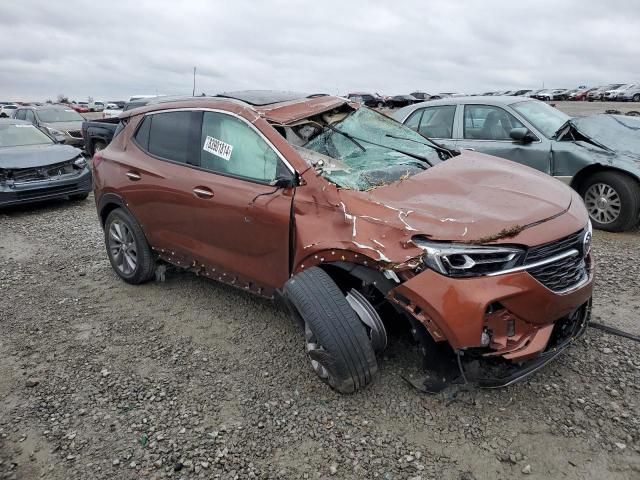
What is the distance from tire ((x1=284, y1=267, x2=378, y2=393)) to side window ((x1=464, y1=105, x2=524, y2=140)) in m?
4.68

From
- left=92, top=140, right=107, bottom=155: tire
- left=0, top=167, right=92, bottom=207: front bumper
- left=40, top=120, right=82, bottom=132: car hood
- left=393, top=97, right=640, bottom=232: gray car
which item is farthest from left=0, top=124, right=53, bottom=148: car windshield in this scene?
left=393, top=97, right=640, bottom=232: gray car

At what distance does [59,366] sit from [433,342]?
2.55m

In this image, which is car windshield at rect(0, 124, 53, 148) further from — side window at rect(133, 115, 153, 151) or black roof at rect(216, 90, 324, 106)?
black roof at rect(216, 90, 324, 106)

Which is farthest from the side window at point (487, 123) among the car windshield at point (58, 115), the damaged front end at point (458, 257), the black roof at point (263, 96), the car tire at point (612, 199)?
the car windshield at point (58, 115)

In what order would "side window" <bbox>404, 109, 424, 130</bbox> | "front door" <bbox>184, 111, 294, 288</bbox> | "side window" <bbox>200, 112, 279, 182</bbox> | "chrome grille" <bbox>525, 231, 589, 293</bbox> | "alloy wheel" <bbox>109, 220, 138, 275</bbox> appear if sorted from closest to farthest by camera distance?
1. "chrome grille" <bbox>525, 231, 589, 293</bbox>
2. "front door" <bbox>184, 111, 294, 288</bbox>
3. "side window" <bbox>200, 112, 279, 182</bbox>
4. "alloy wheel" <bbox>109, 220, 138, 275</bbox>
5. "side window" <bbox>404, 109, 424, 130</bbox>

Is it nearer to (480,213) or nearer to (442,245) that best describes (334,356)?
(442,245)

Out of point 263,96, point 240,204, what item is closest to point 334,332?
point 240,204

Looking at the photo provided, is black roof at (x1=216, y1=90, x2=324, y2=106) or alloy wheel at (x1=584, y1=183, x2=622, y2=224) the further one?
alloy wheel at (x1=584, y1=183, x2=622, y2=224)

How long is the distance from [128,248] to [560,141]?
518 centimetres

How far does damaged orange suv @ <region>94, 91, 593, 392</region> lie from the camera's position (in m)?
2.61

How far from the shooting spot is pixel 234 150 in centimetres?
365

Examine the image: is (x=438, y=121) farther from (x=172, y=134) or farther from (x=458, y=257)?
(x=458, y=257)

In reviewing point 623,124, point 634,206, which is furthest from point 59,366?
point 623,124

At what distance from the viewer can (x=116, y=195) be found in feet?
15.2
